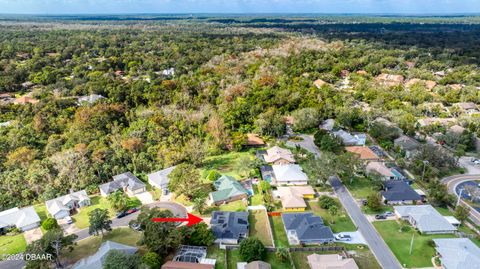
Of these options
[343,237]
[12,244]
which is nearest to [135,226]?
[12,244]

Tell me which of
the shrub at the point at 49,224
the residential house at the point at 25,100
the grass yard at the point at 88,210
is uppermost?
the residential house at the point at 25,100

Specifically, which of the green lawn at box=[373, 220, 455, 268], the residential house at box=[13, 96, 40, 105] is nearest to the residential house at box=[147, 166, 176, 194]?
the green lawn at box=[373, 220, 455, 268]

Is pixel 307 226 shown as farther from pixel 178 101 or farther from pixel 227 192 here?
pixel 178 101

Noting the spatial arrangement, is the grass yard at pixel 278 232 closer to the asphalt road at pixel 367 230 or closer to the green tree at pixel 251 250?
the green tree at pixel 251 250

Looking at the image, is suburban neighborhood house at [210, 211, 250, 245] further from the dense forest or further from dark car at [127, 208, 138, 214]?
the dense forest

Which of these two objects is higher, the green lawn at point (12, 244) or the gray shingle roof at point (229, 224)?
the gray shingle roof at point (229, 224)

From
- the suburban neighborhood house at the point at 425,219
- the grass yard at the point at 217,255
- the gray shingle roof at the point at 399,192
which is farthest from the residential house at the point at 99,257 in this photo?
the gray shingle roof at the point at 399,192

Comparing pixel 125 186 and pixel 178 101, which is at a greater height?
pixel 178 101

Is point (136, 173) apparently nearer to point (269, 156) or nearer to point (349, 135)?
point (269, 156)
